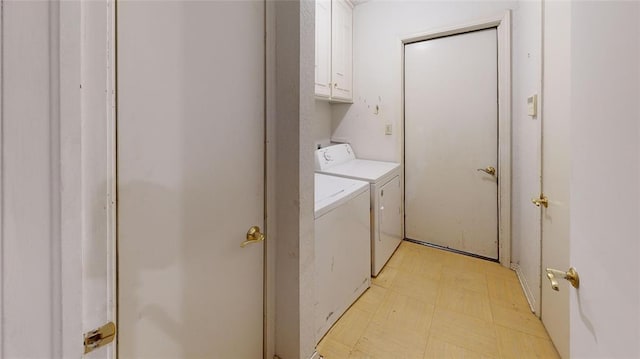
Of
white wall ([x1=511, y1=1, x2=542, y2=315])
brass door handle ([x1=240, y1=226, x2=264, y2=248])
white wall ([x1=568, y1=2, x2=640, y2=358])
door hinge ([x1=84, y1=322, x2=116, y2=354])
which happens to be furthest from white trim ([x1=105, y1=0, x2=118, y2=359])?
white wall ([x1=511, y1=1, x2=542, y2=315])

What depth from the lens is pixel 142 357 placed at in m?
0.83

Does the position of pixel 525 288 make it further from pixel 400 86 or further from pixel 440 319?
pixel 400 86

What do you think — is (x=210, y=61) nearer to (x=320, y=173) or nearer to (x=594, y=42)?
(x=594, y=42)

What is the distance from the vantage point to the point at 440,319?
183 centimetres

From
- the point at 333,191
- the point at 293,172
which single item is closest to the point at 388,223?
the point at 333,191

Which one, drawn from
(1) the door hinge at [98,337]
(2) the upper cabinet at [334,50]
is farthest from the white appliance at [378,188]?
(1) the door hinge at [98,337]

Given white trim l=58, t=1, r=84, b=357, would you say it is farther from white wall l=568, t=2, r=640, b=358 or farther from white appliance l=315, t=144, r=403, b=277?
white appliance l=315, t=144, r=403, b=277

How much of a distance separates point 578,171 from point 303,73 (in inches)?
39.5

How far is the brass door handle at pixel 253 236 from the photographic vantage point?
111cm

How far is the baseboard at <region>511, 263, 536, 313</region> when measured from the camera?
Answer: 1900 millimetres

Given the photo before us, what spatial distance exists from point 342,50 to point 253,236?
2.36 metres

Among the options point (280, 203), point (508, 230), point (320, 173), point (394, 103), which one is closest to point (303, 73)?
point (280, 203)

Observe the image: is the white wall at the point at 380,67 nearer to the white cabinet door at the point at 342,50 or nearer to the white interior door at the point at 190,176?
the white cabinet door at the point at 342,50

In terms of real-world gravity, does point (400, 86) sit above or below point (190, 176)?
above
